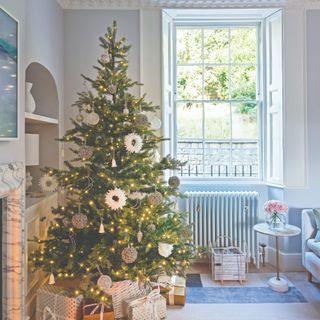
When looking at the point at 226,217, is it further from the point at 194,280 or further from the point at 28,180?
the point at 28,180

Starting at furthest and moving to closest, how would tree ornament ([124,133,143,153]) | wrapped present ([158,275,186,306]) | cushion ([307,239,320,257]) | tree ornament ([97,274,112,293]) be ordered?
cushion ([307,239,320,257]), wrapped present ([158,275,186,306]), tree ornament ([124,133,143,153]), tree ornament ([97,274,112,293])

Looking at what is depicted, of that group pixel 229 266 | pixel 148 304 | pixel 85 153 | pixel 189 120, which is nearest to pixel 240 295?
pixel 229 266

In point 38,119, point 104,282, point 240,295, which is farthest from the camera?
point 240,295

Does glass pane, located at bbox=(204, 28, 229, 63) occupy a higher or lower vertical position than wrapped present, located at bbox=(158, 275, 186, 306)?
higher

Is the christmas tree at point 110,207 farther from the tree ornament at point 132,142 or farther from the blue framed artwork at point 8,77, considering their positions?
the blue framed artwork at point 8,77

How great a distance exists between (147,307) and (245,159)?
7.92ft

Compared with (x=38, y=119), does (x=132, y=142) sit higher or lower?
lower

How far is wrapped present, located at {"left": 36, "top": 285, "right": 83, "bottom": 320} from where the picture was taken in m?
2.68

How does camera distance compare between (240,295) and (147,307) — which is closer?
(147,307)

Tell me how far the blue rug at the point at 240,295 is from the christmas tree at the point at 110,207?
563mm

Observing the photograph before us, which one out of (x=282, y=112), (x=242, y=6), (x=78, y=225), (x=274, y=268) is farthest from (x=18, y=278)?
(x=242, y=6)

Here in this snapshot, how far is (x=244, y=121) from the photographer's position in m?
4.43

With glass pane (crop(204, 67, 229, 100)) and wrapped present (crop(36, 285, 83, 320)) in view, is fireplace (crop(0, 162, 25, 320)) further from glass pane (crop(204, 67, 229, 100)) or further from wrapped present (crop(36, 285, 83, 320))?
glass pane (crop(204, 67, 229, 100))

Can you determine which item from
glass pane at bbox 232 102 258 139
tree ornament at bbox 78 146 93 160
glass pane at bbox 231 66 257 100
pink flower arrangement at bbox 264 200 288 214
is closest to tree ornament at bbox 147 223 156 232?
tree ornament at bbox 78 146 93 160
